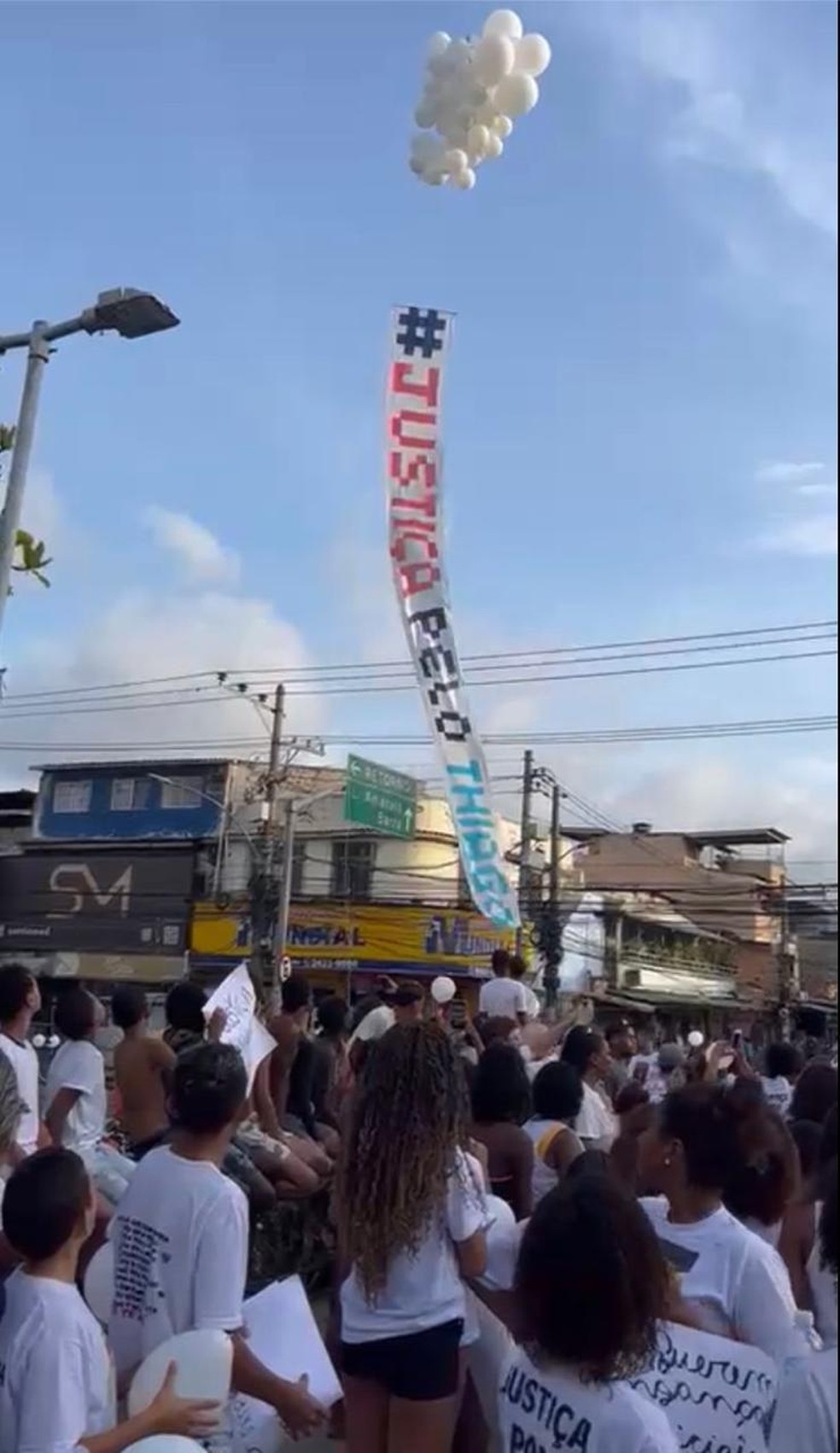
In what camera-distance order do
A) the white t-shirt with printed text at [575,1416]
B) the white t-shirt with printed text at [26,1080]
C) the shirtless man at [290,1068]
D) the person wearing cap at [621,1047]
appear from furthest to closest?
the person wearing cap at [621,1047], the shirtless man at [290,1068], the white t-shirt with printed text at [26,1080], the white t-shirt with printed text at [575,1416]

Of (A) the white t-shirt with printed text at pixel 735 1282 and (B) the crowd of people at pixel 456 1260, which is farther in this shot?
(A) the white t-shirt with printed text at pixel 735 1282

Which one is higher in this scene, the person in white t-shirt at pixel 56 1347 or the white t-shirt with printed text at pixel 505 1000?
the white t-shirt with printed text at pixel 505 1000

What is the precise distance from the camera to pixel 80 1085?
5.70 m

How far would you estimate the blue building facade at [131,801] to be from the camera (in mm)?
38156

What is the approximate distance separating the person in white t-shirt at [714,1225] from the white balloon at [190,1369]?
3.38 feet

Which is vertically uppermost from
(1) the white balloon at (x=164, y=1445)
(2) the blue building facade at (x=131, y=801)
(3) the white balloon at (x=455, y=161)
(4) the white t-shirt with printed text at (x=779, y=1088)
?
(2) the blue building facade at (x=131, y=801)

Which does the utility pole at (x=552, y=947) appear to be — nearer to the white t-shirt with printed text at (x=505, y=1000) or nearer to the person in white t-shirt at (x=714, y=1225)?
the white t-shirt with printed text at (x=505, y=1000)

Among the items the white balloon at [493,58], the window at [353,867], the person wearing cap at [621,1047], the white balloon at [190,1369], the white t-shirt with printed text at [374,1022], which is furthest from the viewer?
the window at [353,867]

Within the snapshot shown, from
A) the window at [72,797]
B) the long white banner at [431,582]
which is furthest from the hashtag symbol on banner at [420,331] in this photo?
the window at [72,797]

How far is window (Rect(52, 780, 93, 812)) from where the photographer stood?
1586 inches

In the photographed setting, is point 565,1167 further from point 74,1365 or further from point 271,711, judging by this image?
point 271,711

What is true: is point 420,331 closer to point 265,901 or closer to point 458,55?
point 458,55

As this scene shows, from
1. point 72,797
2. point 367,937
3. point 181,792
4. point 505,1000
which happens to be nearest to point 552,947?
point 367,937

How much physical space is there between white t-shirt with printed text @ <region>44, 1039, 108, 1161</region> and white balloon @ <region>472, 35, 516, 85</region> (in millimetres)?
4377
